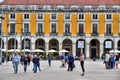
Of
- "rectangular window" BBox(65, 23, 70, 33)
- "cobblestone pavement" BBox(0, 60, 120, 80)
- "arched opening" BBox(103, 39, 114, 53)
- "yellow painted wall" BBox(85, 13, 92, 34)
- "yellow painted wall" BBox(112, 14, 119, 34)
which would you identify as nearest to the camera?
"cobblestone pavement" BBox(0, 60, 120, 80)

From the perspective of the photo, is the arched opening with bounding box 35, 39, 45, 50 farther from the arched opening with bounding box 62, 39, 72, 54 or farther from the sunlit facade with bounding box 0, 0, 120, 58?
the arched opening with bounding box 62, 39, 72, 54

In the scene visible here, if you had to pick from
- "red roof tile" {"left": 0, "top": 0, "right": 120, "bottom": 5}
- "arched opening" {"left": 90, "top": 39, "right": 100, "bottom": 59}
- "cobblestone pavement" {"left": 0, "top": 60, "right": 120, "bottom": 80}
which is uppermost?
"red roof tile" {"left": 0, "top": 0, "right": 120, "bottom": 5}

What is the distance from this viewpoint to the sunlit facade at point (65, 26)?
10588cm

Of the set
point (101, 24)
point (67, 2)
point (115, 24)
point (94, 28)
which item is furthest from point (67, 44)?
point (115, 24)

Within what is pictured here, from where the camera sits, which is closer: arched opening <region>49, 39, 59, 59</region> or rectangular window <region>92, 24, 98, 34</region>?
rectangular window <region>92, 24, 98, 34</region>

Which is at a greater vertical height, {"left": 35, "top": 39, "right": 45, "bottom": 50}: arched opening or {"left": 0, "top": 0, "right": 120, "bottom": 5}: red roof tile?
{"left": 0, "top": 0, "right": 120, "bottom": 5}: red roof tile

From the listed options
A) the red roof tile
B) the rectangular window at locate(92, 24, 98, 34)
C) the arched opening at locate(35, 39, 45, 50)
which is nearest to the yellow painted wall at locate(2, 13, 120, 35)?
the rectangular window at locate(92, 24, 98, 34)

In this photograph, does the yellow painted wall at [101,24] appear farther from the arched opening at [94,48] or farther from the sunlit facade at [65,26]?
the arched opening at [94,48]

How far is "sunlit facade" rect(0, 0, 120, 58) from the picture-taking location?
106 m

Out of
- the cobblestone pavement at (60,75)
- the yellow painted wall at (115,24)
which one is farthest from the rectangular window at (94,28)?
the cobblestone pavement at (60,75)

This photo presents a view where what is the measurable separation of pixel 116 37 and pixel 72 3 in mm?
12390

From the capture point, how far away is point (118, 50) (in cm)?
10444

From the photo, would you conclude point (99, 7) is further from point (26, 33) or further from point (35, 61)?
point (35, 61)

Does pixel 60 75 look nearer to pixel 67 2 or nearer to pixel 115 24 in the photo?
pixel 115 24
